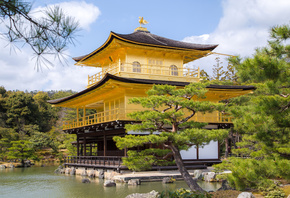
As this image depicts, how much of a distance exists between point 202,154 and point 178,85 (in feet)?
12.6

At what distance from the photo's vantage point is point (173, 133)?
33.4 feet

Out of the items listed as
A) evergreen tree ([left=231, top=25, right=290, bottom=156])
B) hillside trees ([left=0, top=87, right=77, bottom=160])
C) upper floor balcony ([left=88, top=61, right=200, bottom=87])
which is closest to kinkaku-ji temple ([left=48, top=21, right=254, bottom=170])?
upper floor balcony ([left=88, top=61, right=200, bottom=87])

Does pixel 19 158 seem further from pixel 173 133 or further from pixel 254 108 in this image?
pixel 254 108

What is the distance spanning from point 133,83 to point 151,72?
11.0ft

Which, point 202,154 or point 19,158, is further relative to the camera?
point 19,158

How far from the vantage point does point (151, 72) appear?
1903cm

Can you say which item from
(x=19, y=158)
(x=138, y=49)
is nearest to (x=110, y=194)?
(x=138, y=49)

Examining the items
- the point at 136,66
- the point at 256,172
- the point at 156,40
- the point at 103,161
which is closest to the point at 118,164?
the point at 103,161

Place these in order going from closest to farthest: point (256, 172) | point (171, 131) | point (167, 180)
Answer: point (256, 172)
point (171, 131)
point (167, 180)

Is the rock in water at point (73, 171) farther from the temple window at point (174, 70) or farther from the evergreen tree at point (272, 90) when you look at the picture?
the evergreen tree at point (272, 90)

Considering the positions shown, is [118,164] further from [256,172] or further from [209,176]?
[256,172]

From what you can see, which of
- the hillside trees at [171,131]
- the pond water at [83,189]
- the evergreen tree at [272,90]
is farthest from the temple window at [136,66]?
the evergreen tree at [272,90]

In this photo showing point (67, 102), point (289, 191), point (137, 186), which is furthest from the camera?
point (67, 102)

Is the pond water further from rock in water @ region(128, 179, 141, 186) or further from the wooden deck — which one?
the wooden deck
